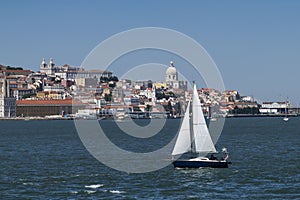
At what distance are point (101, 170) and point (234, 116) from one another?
156 meters

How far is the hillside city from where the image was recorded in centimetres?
15800

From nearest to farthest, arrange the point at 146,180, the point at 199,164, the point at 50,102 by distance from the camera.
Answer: the point at 146,180 → the point at 199,164 → the point at 50,102

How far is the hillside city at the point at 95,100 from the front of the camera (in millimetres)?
158000

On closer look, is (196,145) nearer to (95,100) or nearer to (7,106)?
(95,100)

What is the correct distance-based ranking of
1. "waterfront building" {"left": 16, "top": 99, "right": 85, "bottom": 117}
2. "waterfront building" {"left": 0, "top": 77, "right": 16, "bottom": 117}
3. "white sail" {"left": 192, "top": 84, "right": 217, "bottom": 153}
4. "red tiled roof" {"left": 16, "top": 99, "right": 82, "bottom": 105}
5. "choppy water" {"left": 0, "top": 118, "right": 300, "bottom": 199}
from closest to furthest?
"choppy water" {"left": 0, "top": 118, "right": 300, "bottom": 199}, "white sail" {"left": 192, "top": 84, "right": 217, "bottom": 153}, "waterfront building" {"left": 16, "top": 99, "right": 85, "bottom": 117}, "waterfront building" {"left": 0, "top": 77, "right": 16, "bottom": 117}, "red tiled roof" {"left": 16, "top": 99, "right": 82, "bottom": 105}

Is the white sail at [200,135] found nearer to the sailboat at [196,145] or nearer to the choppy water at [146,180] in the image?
the sailboat at [196,145]

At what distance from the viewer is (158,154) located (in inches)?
1543

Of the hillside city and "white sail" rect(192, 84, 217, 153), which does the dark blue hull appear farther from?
the hillside city

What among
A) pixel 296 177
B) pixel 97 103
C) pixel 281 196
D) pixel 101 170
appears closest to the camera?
pixel 281 196

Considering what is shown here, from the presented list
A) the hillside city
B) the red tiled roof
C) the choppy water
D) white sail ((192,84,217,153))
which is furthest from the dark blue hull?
the red tiled roof

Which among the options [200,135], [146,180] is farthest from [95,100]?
[146,180]

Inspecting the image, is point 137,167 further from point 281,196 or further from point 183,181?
point 281,196

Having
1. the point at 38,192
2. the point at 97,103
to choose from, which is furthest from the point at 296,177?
the point at 97,103

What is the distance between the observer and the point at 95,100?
160 meters
